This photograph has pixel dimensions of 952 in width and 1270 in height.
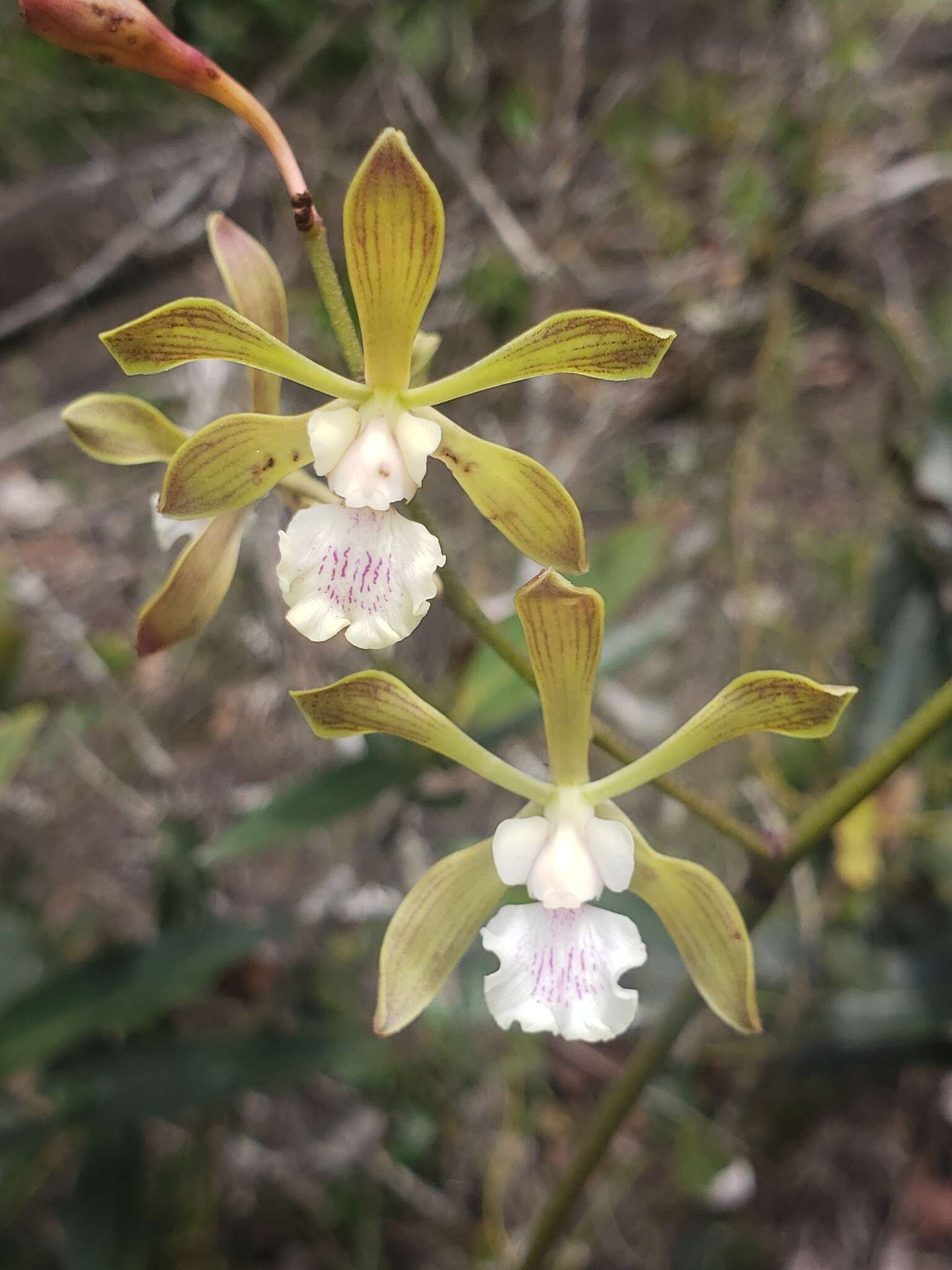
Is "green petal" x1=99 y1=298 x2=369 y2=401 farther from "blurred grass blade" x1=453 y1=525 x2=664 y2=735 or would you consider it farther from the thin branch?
the thin branch

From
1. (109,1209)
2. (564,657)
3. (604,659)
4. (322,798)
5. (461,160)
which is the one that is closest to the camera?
(564,657)

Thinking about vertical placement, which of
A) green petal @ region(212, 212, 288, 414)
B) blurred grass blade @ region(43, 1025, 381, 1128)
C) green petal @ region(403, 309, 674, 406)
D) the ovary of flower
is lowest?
blurred grass blade @ region(43, 1025, 381, 1128)

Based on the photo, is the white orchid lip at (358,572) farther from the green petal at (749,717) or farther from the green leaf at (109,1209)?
the green leaf at (109,1209)

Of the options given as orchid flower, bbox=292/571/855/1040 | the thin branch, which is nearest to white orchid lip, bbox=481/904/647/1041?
orchid flower, bbox=292/571/855/1040

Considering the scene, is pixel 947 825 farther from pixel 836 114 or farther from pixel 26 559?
pixel 26 559

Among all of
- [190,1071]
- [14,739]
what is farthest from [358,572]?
[190,1071]

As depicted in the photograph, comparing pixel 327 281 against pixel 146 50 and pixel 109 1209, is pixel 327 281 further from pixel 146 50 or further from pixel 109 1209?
pixel 109 1209
